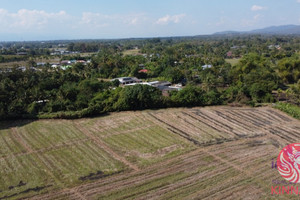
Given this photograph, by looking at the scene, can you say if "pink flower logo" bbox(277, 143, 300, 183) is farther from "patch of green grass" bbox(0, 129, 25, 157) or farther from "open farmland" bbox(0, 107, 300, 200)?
"patch of green grass" bbox(0, 129, 25, 157)

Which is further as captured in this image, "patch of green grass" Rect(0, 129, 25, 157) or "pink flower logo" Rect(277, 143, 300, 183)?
"patch of green grass" Rect(0, 129, 25, 157)

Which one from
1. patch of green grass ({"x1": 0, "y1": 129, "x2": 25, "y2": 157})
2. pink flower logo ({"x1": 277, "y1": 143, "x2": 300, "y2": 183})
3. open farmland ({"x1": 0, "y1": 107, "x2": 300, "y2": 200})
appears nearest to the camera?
open farmland ({"x1": 0, "y1": 107, "x2": 300, "y2": 200})

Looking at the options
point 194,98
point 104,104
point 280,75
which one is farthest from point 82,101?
point 280,75

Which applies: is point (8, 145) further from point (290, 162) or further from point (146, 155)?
point (290, 162)

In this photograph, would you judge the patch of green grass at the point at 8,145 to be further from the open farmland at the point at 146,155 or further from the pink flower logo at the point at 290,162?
the pink flower logo at the point at 290,162

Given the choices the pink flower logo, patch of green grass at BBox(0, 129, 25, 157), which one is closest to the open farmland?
patch of green grass at BBox(0, 129, 25, 157)

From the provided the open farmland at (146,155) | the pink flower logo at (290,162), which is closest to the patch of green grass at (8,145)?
the open farmland at (146,155)
